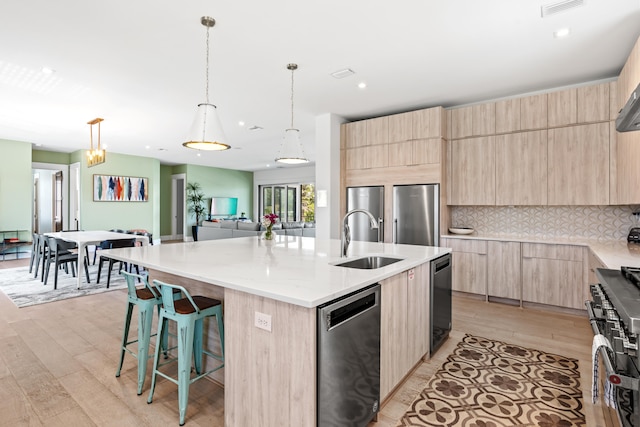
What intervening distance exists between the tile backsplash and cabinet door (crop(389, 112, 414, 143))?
136 cm

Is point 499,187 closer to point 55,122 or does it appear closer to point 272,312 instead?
point 272,312

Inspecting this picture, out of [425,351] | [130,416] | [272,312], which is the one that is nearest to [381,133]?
[425,351]

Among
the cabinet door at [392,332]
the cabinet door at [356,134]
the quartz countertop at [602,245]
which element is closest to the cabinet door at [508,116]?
the quartz countertop at [602,245]

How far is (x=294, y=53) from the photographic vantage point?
3.36 m

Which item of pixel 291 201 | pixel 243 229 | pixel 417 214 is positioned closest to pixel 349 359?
pixel 417 214

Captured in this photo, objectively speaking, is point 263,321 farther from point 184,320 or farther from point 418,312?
point 418,312

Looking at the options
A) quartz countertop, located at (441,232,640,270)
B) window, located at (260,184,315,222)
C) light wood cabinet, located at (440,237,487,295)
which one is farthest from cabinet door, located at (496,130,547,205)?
window, located at (260,184,315,222)

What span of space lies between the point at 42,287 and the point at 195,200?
6851 mm

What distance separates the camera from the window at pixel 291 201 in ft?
41.7

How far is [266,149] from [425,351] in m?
7.15

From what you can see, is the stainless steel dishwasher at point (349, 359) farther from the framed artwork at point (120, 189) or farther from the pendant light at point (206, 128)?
the framed artwork at point (120, 189)

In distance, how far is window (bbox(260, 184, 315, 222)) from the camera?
41.7 ft

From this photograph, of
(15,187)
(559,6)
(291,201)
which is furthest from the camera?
(291,201)

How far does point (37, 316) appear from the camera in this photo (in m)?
3.75
